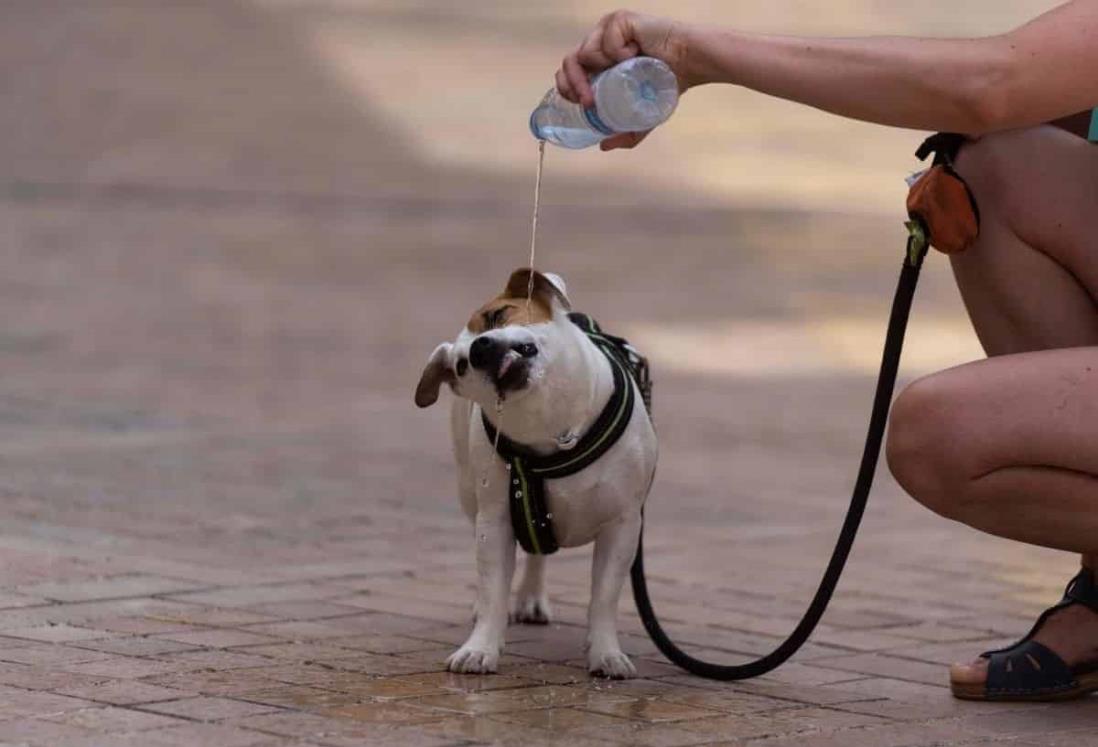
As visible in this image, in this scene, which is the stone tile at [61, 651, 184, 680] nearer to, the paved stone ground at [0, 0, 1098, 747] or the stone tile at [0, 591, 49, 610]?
the paved stone ground at [0, 0, 1098, 747]

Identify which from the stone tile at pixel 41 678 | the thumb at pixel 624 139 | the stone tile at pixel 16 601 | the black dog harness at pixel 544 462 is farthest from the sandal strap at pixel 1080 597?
the stone tile at pixel 16 601

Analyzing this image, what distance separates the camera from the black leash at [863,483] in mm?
3564

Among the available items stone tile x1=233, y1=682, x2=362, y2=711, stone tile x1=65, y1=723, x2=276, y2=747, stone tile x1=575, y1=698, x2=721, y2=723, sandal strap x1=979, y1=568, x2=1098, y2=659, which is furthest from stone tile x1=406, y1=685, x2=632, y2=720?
sandal strap x1=979, y1=568, x2=1098, y2=659

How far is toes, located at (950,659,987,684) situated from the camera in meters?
3.60

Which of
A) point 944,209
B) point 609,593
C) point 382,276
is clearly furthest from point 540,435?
point 382,276

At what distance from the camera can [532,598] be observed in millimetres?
4297

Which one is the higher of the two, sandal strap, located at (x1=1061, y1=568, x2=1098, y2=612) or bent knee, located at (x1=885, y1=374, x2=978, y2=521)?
bent knee, located at (x1=885, y1=374, x2=978, y2=521)

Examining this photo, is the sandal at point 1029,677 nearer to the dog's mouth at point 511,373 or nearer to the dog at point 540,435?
the dog at point 540,435

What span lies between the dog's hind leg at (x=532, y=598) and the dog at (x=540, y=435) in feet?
1.38

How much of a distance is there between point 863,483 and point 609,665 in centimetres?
58

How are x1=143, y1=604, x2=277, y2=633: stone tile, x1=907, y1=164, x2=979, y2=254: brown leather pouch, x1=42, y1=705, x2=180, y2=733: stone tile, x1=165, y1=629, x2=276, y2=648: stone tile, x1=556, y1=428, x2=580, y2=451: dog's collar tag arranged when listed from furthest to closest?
1. x1=143, y1=604, x2=277, y2=633: stone tile
2. x1=165, y1=629, x2=276, y2=648: stone tile
3. x1=556, y1=428, x2=580, y2=451: dog's collar tag
4. x1=907, y1=164, x2=979, y2=254: brown leather pouch
5. x1=42, y1=705, x2=180, y2=733: stone tile

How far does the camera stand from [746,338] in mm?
10195

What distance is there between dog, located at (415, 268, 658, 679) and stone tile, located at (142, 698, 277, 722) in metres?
0.51

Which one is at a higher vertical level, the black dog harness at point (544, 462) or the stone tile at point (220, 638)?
the black dog harness at point (544, 462)
